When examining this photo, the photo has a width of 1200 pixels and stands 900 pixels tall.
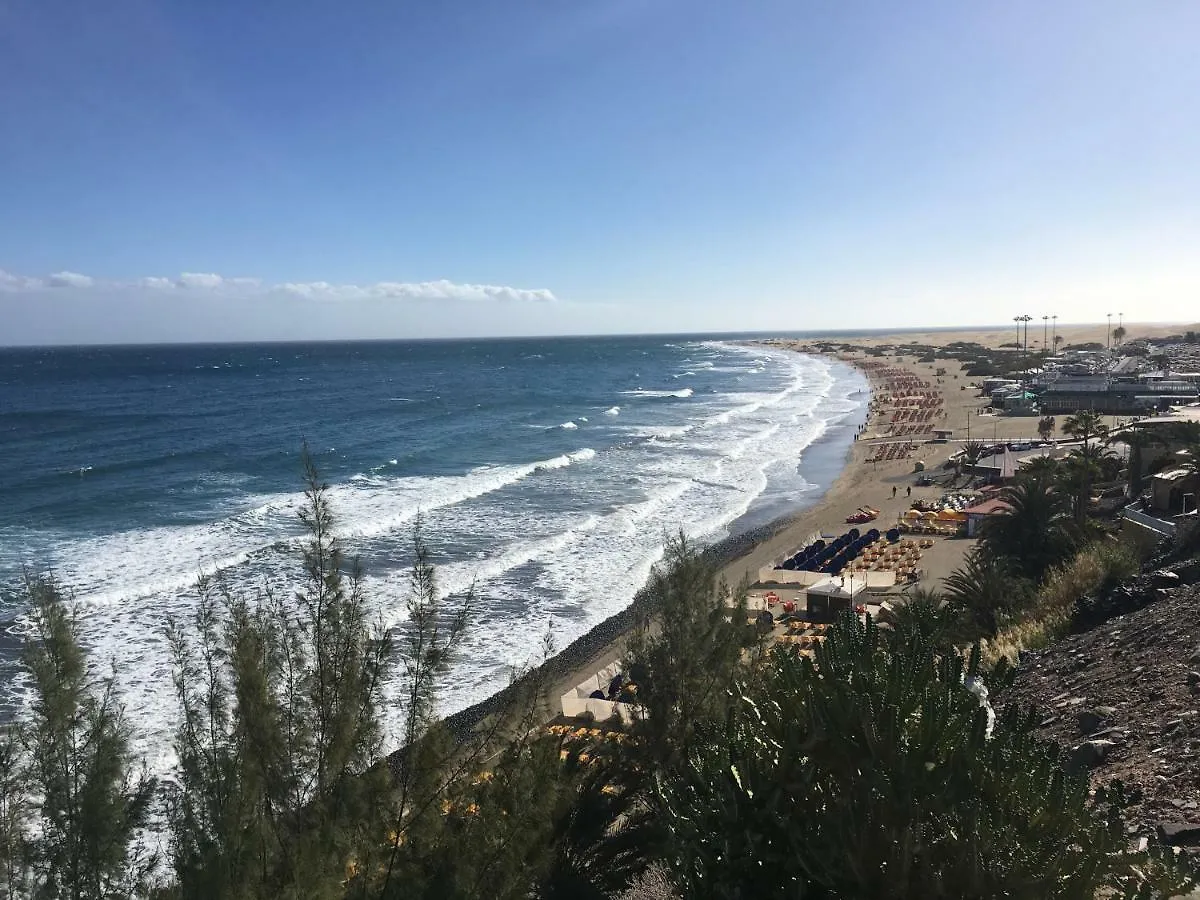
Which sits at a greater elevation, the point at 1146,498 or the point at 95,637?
the point at 1146,498

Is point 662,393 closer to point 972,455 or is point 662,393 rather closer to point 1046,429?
point 1046,429

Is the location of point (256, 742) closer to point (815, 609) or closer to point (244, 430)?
point (815, 609)

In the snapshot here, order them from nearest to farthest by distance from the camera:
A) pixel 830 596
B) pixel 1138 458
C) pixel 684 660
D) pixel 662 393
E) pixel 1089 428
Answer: pixel 684 660, pixel 830 596, pixel 1138 458, pixel 1089 428, pixel 662 393

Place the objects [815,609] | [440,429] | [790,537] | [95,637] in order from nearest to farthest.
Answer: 1. [95,637]
2. [815,609]
3. [790,537]
4. [440,429]

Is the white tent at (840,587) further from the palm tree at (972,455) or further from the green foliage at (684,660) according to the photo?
the palm tree at (972,455)

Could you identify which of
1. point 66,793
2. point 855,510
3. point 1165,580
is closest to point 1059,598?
point 1165,580

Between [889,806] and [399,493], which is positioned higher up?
[889,806]

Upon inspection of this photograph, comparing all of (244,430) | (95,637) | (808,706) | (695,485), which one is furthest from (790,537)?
(244,430)
